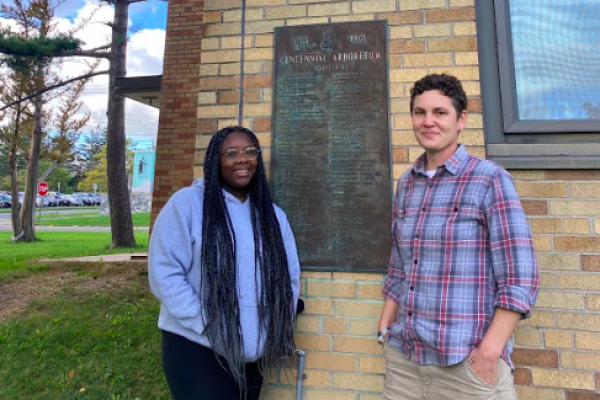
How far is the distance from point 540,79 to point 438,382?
1.84m

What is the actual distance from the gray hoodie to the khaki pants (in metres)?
0.57

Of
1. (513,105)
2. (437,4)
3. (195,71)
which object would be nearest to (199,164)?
(437,4)

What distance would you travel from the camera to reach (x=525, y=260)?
1.28m

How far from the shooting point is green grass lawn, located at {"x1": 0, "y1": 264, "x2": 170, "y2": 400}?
3107mm

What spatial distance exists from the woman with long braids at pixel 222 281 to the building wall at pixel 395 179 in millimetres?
387

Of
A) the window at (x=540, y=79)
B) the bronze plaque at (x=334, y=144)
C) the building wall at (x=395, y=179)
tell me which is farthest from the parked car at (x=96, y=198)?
the window at (x=540, y=79)

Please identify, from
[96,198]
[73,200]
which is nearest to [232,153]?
[73,200]

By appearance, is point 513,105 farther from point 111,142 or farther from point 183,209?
point 111,142

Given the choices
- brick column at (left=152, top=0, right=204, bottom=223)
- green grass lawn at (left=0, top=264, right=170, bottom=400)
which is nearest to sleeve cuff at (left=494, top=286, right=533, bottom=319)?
green grass lawn at (left=0, top=264, right=170, bottom=400)

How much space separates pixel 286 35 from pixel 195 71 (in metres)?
4.98

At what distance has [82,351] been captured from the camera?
147 inches

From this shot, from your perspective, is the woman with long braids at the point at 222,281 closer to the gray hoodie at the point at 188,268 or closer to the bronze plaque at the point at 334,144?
the gray hoodie at the point at 188,268

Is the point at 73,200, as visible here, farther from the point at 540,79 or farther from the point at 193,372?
the point at 540,79

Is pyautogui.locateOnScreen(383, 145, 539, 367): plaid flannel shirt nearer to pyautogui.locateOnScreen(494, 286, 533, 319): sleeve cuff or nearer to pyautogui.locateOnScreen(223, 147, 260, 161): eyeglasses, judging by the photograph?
pyautogui.locateOnScreen(494, 286, 533, 319): sleeve cuff
